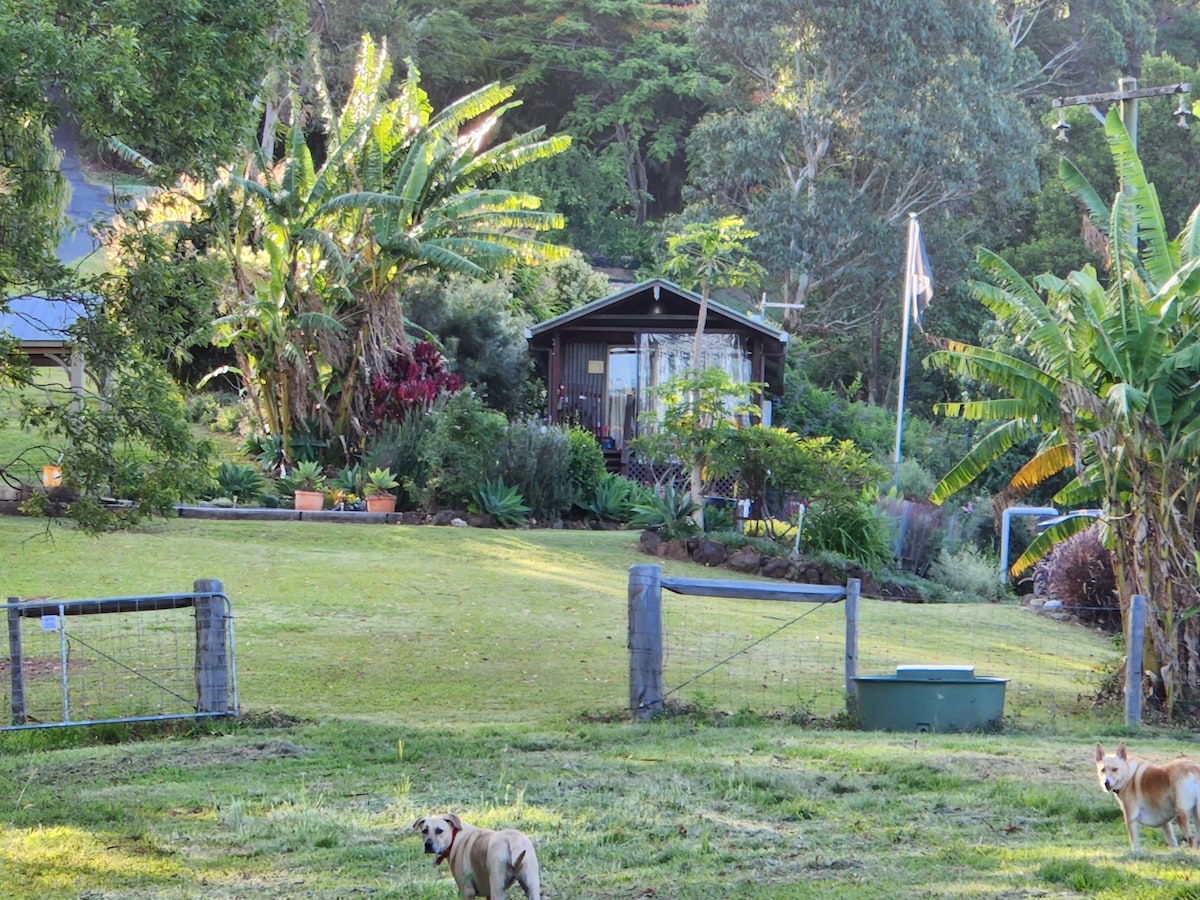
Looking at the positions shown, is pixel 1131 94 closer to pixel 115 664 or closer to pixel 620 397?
pixel 115 664

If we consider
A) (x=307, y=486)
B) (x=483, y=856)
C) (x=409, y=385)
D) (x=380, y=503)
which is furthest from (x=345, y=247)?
(x=483, y=856)

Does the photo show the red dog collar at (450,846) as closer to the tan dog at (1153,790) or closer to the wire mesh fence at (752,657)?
the tan dog at (1153,790)

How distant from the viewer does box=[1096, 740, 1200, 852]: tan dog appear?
6570 millimetres

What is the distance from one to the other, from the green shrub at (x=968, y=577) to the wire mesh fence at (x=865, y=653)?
88.7 inches

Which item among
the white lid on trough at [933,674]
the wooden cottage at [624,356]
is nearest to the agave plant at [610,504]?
the wooden cottage at [624,356]

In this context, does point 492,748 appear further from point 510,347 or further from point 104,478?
point 510,347

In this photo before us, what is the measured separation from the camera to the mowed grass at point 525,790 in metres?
6.67

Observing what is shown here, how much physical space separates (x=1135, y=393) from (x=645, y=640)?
4.86 m

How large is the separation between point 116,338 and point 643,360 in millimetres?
22044

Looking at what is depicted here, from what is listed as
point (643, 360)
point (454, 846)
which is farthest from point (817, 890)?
point (643, 360)

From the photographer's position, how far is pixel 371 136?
27.1 metres

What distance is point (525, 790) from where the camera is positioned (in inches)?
335

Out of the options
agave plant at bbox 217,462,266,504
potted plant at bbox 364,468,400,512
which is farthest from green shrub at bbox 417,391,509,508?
agave plant at bbox 217,462,266,504

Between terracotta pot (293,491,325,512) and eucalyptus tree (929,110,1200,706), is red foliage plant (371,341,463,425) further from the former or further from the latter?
eucalyptus tree (929,110,1200,706)
